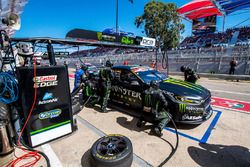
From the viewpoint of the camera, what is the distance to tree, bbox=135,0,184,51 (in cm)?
1650

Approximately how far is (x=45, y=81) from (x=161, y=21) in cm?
1652

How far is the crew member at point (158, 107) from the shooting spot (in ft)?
10.9

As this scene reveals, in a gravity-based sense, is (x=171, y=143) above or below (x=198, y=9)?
below

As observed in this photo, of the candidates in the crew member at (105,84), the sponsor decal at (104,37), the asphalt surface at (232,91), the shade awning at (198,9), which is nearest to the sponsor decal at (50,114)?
the crew member at (105,84)

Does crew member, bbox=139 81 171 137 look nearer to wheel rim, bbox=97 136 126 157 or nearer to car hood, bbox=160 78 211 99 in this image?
car hood, bbox=160 78 211 99

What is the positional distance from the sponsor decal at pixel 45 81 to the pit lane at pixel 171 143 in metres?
1.32

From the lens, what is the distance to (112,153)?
246 cm

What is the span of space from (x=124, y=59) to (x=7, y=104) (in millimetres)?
20653

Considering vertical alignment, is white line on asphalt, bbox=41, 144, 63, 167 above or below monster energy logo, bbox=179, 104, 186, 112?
below

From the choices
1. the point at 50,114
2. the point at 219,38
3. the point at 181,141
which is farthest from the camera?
the point at 219,38

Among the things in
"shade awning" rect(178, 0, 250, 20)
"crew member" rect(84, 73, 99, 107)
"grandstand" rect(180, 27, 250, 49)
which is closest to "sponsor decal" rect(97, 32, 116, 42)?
"crew member" rect(84, 73, 99, 107)

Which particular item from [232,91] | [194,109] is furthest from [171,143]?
[232,91]

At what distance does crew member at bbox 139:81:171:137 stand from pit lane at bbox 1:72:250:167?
0.93 feet

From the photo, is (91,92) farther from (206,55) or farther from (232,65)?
(206,55)
